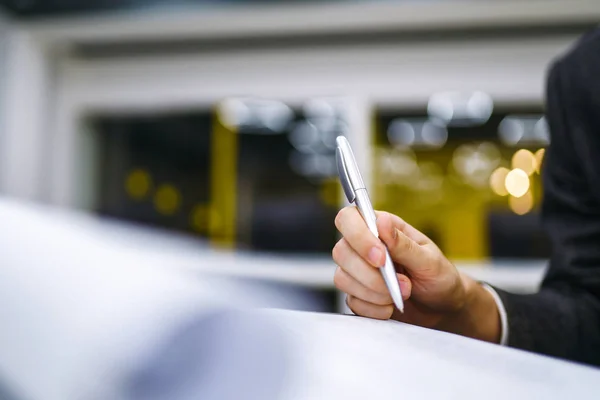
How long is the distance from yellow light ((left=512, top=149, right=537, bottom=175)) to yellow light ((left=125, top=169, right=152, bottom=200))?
259 centimetres

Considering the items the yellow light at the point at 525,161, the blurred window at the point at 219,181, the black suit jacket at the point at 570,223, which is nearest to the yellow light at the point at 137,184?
the blurred window at the point at 219,181

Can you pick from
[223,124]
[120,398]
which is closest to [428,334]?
[120,398]

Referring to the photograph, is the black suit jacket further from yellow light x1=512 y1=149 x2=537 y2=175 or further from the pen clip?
yellow light x1=512 y1=149 x2=537 y2=175

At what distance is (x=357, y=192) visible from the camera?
1.29ft

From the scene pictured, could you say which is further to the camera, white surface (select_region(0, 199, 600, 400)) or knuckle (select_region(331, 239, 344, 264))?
knuckle (select_region(331, 239, 344, 264))

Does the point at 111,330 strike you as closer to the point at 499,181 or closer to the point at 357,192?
Answer: the point at 357,192

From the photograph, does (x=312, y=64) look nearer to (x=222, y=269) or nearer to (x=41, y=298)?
(x=222, y=269)

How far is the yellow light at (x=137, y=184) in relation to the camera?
3206 millimetres

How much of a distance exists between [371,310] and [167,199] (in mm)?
3751

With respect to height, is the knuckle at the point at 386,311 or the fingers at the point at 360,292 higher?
the fingers at the point at 360,292

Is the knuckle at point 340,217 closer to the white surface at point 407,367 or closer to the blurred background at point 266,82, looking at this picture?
the white surface at point 407,367

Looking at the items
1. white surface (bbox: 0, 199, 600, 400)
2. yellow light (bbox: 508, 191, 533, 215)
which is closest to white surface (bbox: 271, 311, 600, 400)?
white surface (bbox: 0, 199, 600, 400)

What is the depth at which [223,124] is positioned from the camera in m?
3.31

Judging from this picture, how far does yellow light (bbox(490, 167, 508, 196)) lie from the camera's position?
11.7ft
